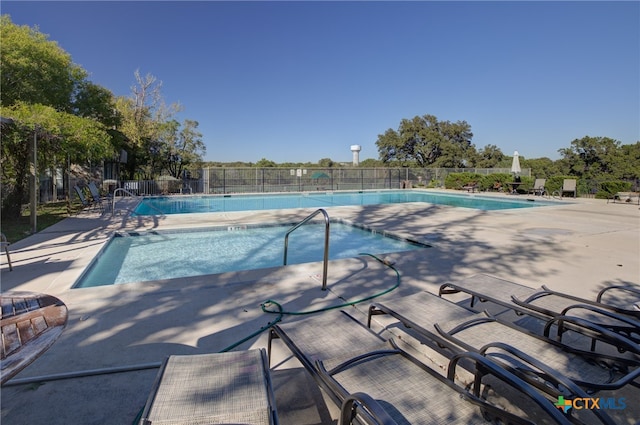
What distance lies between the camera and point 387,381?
4.98 ft

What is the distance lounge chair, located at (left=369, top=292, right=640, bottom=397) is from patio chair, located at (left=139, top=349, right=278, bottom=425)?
1.04 m

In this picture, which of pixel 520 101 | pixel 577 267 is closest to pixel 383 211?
pixel 577 267

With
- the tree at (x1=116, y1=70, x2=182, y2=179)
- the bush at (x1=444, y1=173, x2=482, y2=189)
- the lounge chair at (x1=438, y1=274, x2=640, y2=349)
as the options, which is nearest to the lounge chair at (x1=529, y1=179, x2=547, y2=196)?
the bush at (x1=444, y1=173, x2=482, y2=189)

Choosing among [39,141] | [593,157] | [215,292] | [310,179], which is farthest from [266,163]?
[215,292]

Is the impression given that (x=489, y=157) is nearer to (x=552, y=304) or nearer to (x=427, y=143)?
(x=427, y=143)

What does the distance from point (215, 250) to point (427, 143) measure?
102ft

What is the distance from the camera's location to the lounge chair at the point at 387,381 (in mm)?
1188

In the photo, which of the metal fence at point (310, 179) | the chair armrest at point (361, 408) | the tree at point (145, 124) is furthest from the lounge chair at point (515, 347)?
the tree at point (145, 124)

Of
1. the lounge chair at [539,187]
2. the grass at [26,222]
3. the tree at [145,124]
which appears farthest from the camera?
the tree at [145,124]

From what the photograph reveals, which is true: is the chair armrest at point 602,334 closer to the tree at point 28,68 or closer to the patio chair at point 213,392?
the patio chair at point 213,392

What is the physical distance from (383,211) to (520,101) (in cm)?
2149

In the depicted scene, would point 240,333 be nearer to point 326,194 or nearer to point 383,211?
point 383,211

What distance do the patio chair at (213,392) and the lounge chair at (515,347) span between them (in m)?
1.04

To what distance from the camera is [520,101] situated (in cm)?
2562
